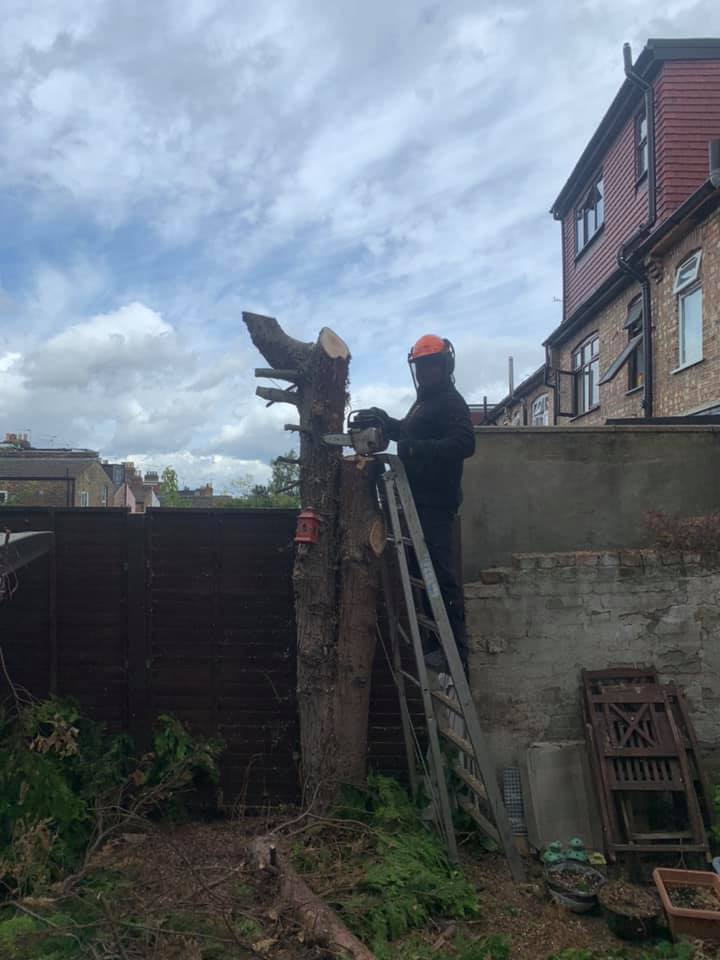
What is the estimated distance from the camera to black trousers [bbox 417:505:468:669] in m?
4.52

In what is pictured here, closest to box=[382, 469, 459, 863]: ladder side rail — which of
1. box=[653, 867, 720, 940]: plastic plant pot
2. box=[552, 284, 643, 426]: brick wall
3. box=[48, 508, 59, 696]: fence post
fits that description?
box=[653, 867, 720, 940]: plastic plant pot

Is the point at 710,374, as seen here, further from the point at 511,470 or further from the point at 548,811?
the point at 548,811

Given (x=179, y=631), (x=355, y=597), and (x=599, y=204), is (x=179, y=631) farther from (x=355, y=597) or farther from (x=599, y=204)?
(x=599, y=204)

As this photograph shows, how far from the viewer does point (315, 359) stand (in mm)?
4398

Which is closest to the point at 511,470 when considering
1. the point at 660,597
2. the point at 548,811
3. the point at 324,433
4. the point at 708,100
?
the point at 660,597

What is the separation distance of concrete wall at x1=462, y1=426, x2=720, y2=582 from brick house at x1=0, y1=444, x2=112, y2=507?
20.1 meters

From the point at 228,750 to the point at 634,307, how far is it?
12.0 m

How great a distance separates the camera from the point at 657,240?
1206 cm

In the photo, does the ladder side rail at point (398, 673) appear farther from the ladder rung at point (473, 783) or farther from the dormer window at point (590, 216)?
the dormer window at point (590, 216)

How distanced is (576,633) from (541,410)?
16.8m

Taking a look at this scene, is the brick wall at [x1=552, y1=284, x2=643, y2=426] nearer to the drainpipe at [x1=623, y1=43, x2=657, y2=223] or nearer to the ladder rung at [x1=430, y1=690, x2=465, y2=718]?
the drainpipe at [x1=623, y1=43, x2=657, y2=223]

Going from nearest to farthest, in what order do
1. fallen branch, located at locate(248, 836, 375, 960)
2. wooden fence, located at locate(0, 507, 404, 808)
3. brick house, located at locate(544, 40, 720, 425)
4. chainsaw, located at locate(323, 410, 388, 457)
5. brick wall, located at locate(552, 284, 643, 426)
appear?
fallen branch, located at locate(248, 836, 375, 960), chainsaw, located at locate(323, 410, 388, 457), wooden fence, located at locate(0, 507, 404, 808), brick house, located at locate(544, 40, 720, 425), brick wall, located at locate(552, 284, 643, 426)

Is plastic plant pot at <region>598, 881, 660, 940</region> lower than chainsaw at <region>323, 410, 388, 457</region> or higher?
lower

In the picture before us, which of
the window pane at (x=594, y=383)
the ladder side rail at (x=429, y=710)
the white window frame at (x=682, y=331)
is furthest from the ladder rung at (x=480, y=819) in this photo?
the window pane at (x=594, y=383)
